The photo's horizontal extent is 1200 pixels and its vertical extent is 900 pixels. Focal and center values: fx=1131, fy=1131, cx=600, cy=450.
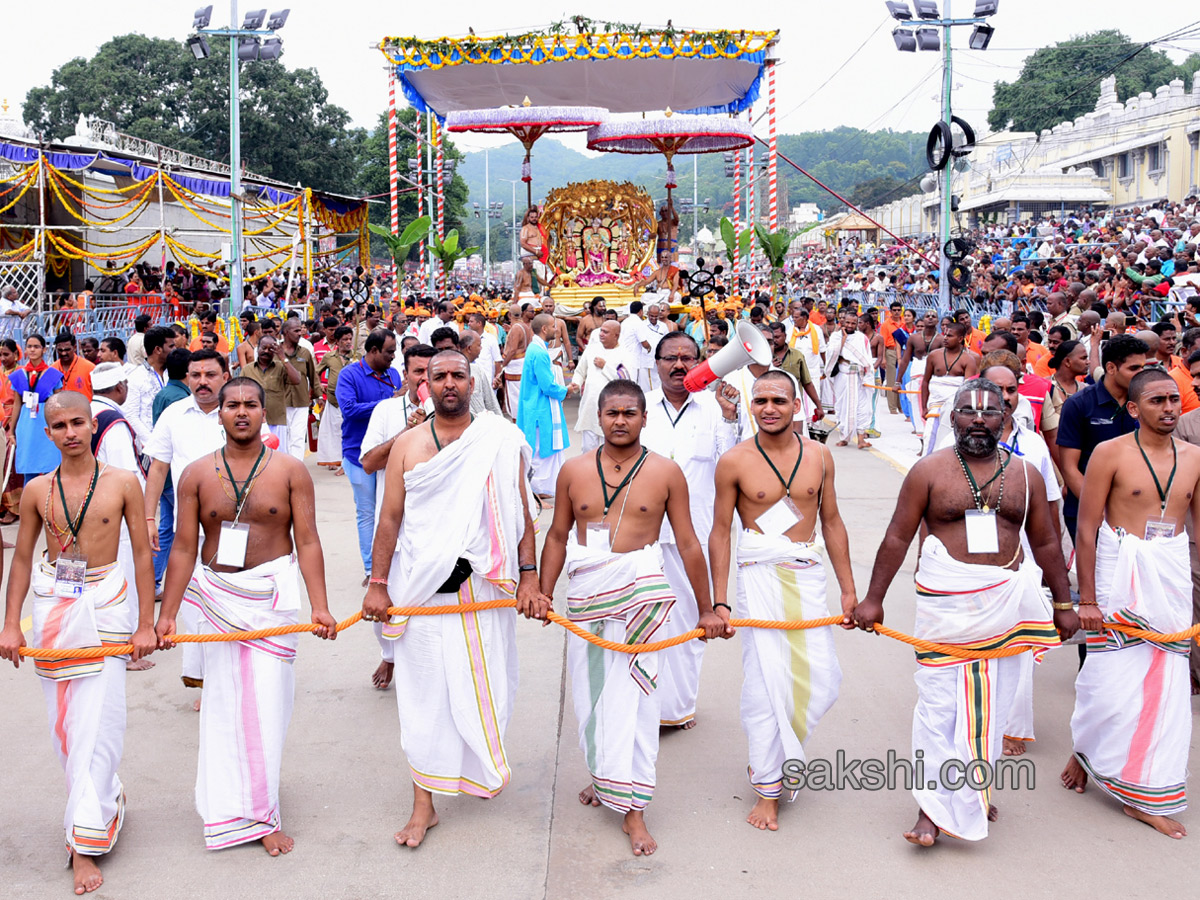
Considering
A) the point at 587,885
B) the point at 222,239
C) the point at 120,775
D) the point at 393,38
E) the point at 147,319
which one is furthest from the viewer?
the point at 222,239

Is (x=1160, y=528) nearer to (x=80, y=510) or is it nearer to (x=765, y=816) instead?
(x=765, y=816)

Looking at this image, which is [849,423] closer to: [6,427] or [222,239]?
[6,427]

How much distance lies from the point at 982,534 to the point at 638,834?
165cm

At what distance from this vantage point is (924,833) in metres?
4.05

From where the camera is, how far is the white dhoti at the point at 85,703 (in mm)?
3922

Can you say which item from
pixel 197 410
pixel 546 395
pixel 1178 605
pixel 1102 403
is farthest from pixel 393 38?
pixel 1178 605

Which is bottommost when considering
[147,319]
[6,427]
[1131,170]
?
[6,427]

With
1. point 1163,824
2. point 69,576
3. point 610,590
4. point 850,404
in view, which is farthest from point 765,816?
point 850,404

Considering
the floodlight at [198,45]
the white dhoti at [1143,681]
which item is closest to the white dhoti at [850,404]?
the white dhoti at [1143,681]

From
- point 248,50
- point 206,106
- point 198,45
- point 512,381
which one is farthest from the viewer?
point 206,106

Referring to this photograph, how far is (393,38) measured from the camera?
62.8 feet

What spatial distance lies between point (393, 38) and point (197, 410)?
1504 centimetres

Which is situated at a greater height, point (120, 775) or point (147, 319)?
point (147, 319)

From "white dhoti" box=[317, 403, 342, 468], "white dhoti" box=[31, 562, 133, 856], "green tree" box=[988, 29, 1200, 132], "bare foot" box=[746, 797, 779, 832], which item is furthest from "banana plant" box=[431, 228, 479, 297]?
"green tree" box=[988, 29, 1200, 132]
